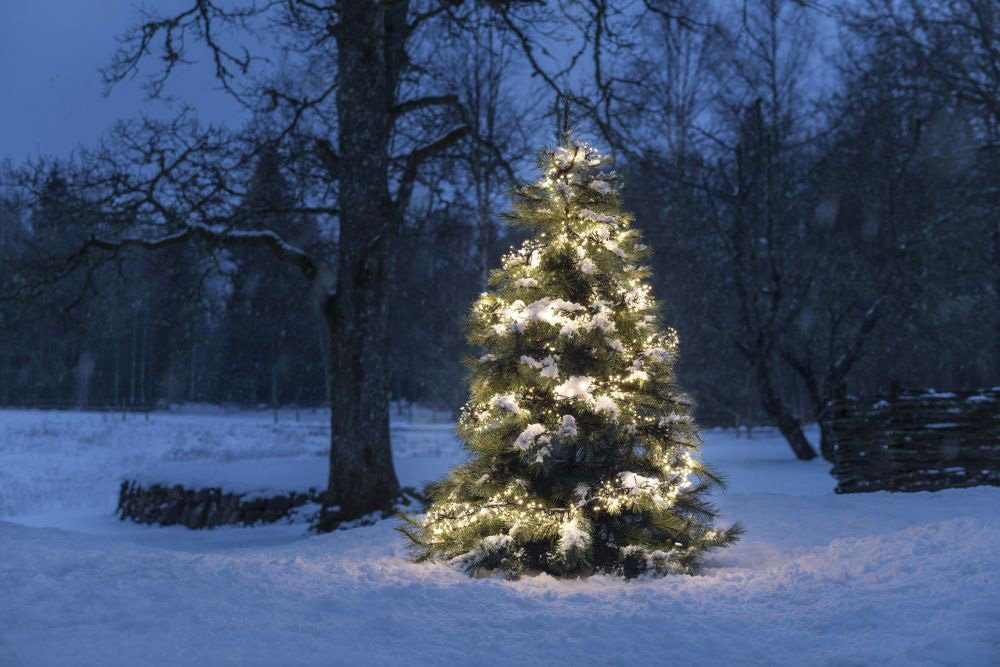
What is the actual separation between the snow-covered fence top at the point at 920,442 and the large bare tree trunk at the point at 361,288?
6587mm

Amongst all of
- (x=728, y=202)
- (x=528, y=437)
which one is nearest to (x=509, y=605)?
(x=528, y=437)

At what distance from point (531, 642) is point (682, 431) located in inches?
112

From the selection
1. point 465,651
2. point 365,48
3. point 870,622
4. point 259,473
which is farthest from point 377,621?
point 259,473

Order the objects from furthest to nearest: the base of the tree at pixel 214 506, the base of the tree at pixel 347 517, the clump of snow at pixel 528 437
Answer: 1. the base of the tree at pixel 214 506
2. the base of the tree at pixel 347 517
3. the clump of snow at pixel 528 437

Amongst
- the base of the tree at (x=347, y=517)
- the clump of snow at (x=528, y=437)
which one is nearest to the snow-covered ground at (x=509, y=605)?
Result: the clump of snow at (x=528, y=437)

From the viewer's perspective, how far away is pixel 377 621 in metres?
4.95

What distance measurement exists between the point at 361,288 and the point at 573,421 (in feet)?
17.2

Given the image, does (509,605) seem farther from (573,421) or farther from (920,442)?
(920,442)

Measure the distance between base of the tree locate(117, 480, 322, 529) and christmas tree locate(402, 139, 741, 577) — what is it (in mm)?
6651

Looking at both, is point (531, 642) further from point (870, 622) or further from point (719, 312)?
point (719, 312)

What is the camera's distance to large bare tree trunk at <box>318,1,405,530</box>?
35.9 feet

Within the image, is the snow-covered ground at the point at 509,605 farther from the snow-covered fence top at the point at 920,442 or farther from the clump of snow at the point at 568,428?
the snow-covered fence top at the point at 920,442

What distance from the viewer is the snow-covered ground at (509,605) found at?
14.2ft

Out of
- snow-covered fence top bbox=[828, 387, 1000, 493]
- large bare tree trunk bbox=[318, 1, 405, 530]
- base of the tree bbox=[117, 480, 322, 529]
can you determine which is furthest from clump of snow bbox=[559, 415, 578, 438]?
base of the tree bbox=[117, 480, 322, 529]
